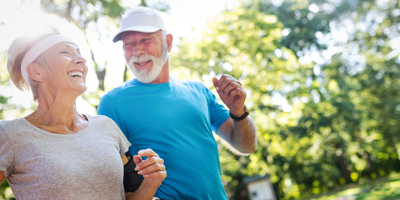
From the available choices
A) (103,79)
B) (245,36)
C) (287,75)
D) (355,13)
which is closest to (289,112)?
(287,75)

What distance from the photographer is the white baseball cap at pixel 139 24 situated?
2.25m

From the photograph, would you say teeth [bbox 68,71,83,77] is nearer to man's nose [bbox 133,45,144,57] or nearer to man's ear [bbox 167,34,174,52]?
man's nose [bbox 133,45,144,57]

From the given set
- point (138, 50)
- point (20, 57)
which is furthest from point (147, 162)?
point (138, 50)

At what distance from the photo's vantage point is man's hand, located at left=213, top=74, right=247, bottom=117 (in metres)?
2.15

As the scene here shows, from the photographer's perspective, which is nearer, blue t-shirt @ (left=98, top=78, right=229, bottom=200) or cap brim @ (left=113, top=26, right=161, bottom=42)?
blue t-shirt @ (left=98, top=78, right=229, bottom=200)

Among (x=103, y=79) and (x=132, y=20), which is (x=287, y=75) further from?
(x=132, y=20)

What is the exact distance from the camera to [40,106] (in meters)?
1.61

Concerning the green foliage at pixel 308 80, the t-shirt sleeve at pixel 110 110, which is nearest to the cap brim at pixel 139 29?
the t-shirt sleeve at pixel 110 110

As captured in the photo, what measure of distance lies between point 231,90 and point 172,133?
49 centimetres

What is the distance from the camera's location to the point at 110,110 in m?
2.02

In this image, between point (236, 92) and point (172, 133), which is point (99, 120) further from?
point (236, 92)

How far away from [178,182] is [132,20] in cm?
114

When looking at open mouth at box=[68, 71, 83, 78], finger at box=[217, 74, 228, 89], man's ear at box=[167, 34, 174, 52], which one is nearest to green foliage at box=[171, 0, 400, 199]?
man's ear at box=[167, 34, 174, 52]

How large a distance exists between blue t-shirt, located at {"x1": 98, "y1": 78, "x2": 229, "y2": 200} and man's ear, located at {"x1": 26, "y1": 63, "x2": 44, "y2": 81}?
507 millimetres
